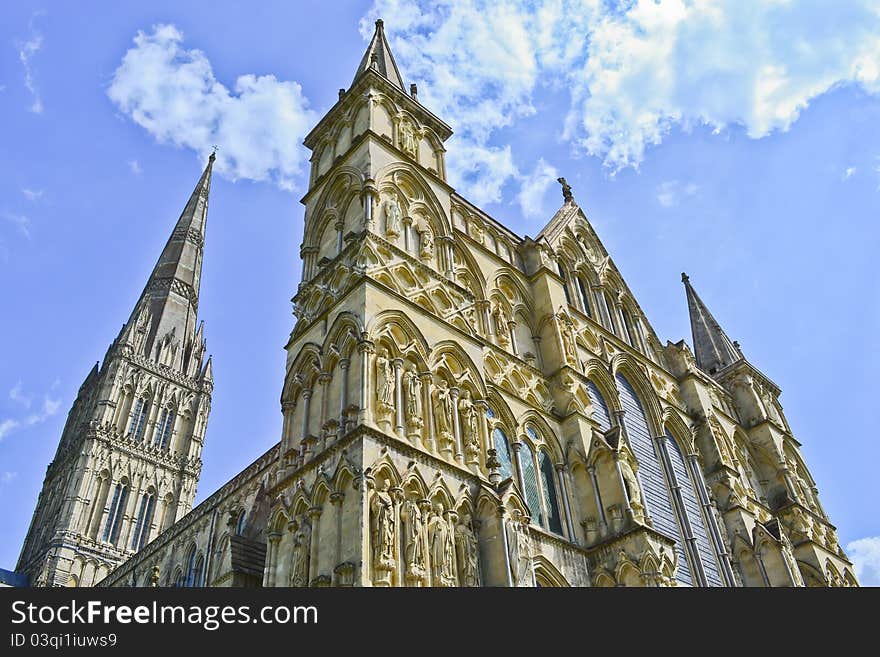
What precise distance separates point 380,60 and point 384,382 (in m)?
12.6

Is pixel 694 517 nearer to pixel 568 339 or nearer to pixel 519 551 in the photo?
pixel 568 339

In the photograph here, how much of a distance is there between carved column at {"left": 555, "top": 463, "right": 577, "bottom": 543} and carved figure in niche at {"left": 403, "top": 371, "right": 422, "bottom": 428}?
4772 millimetres

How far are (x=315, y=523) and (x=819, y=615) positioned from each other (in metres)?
7.13

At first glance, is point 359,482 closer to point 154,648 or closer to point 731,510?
point 154,648

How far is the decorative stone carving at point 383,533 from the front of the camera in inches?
412

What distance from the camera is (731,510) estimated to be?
20844 mm

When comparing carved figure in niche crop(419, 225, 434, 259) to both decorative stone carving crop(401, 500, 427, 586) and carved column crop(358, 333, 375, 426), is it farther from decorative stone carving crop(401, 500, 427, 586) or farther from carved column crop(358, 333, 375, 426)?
decorative stone carving crop(401, 500, 427, 586)

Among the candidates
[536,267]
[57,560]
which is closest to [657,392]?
[536,267]

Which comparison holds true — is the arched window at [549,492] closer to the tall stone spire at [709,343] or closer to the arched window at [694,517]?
the arched window at [694,517]

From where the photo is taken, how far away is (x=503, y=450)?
15961mm

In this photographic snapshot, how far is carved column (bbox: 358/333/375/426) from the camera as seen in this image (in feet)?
39.9

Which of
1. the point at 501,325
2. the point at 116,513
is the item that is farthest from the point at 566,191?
the point at 116,513

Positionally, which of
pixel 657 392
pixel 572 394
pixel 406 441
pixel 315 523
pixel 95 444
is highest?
pixel 95 444

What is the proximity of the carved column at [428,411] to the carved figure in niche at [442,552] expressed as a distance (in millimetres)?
1316
